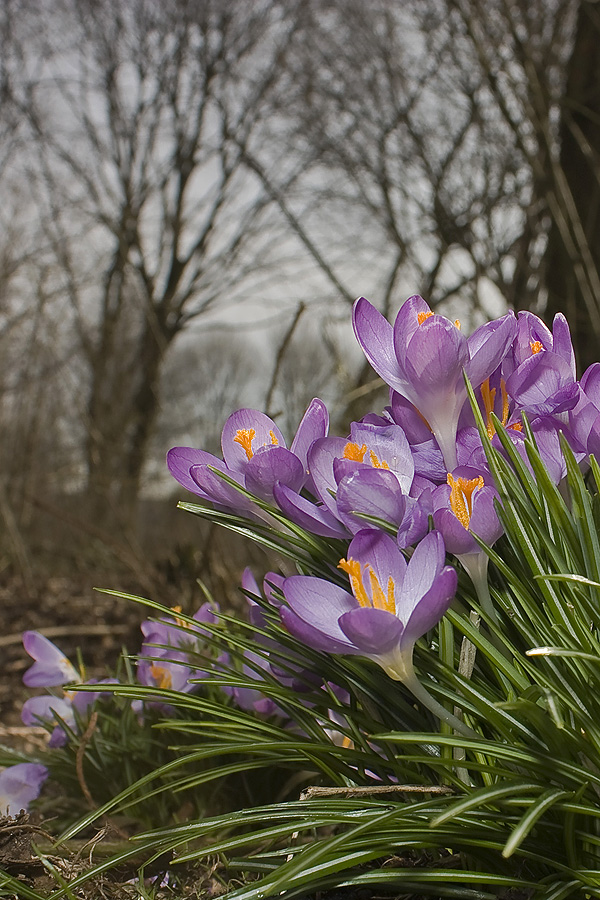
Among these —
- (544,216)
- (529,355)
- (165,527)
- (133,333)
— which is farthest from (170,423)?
(529,355)

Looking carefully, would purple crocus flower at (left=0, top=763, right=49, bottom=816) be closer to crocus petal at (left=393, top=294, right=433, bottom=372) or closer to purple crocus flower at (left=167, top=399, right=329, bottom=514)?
purple crocus flower at (left=167, top=399, right=329, bottom=514)

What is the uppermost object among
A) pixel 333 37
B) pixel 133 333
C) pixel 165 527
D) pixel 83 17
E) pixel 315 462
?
pixel 83 17

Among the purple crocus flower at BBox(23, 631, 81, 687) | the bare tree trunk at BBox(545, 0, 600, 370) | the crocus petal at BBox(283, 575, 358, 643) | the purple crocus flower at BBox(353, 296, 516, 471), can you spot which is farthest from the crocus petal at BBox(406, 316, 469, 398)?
the bare tree trunk at BBox(545, 0, 600, 370)

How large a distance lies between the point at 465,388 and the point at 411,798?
40 cm

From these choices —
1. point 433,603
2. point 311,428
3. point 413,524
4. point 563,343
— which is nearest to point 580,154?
point 563,343

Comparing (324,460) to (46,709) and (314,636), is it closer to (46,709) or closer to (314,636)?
(314,636)

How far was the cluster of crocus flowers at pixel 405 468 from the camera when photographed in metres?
0.64

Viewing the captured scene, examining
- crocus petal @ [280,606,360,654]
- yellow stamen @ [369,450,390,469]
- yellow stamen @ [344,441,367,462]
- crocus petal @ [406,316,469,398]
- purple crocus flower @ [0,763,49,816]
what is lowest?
purple crocus flower @ [0,763,49,816]

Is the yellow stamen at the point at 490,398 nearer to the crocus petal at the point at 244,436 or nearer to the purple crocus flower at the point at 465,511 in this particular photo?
the purple crocus flower at the point at 465,511

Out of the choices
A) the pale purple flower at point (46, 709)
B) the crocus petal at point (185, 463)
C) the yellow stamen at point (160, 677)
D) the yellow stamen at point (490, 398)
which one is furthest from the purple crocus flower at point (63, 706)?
the yellow stamen at point (490, 398)

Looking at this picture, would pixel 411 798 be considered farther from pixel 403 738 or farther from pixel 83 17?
pixel 83 17

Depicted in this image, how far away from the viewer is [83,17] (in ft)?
33.7

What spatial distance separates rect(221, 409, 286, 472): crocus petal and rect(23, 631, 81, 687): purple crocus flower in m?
0.61

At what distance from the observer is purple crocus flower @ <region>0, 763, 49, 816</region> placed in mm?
1148
